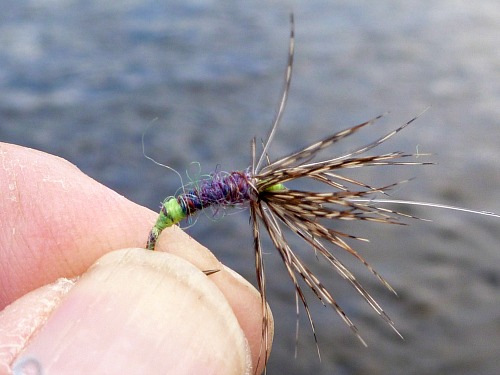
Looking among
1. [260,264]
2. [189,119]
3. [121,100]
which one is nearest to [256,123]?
[189,119]

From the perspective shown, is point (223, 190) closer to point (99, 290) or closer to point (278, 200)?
point (278, 200)

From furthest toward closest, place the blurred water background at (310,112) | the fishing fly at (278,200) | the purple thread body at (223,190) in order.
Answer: the blurred water background at (310,112)
the purple thread body at (223,190)
the fishing fly at (278,200)

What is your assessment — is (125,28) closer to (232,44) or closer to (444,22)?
(232,44)

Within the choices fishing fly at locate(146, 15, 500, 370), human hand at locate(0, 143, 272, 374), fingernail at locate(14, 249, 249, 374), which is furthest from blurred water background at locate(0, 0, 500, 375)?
fingernail at locate(14, 249, 249, 374)

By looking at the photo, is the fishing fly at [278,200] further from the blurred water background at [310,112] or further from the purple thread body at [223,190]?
the blurred water background at [310,112]

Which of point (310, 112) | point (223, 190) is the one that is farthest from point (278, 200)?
point (310, 112)

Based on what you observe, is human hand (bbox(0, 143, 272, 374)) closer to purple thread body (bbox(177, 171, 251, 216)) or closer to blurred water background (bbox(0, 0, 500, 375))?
purple thread body (bbox(177, 171, 251, 216))

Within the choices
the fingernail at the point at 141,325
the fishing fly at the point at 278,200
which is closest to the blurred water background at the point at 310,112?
the fishing fly at the point at 278,200
